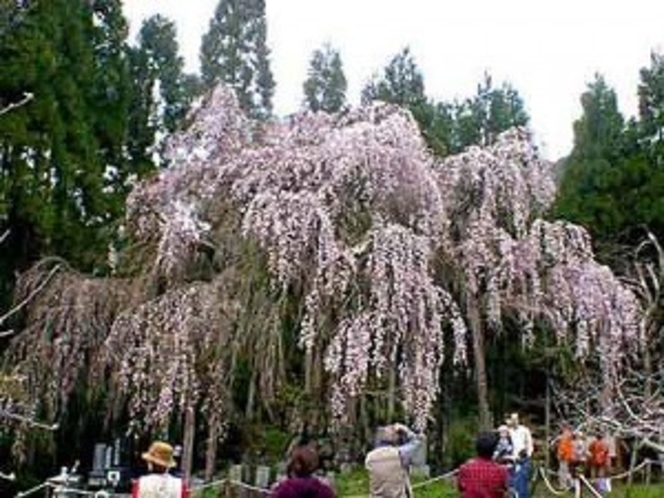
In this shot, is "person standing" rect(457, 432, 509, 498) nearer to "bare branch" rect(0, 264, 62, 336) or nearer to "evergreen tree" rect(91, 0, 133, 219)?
"bare branch" rect(0, 264, 62, 336)

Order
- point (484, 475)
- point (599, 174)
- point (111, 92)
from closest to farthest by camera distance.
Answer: point (484, 475) < point (111, 92) < point (599, 174)

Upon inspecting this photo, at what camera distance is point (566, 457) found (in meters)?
12.9

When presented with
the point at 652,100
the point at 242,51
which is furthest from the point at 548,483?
the point at 242,51

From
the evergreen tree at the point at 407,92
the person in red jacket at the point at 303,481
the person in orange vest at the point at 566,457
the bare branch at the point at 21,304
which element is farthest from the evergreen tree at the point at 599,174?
the person in red jacket at the point at 303,481

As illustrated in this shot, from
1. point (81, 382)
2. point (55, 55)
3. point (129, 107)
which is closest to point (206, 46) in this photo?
point (129, 107)

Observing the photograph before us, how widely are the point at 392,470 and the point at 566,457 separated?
6.83 metres

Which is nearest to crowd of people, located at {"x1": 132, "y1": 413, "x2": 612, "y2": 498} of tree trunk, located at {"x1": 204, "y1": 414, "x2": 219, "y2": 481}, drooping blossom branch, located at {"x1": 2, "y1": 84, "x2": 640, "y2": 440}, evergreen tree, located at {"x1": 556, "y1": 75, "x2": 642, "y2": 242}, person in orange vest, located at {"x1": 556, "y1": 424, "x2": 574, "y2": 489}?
drooping blossom branch, located at {"x1": 2, "y1": 84, "x2": 640, "y2": 440}

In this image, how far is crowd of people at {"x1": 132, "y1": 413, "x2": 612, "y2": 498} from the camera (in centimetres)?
470

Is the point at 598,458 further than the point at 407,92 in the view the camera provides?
No

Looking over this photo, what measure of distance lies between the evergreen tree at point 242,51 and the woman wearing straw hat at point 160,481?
798 inches

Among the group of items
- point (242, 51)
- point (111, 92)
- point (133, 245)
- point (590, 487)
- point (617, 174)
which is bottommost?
point (590, 487)

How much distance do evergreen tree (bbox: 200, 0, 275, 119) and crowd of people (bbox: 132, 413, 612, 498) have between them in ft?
52.7

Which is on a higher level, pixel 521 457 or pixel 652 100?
pixel 652 100

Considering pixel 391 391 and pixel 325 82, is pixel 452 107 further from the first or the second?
pixel 391 391
